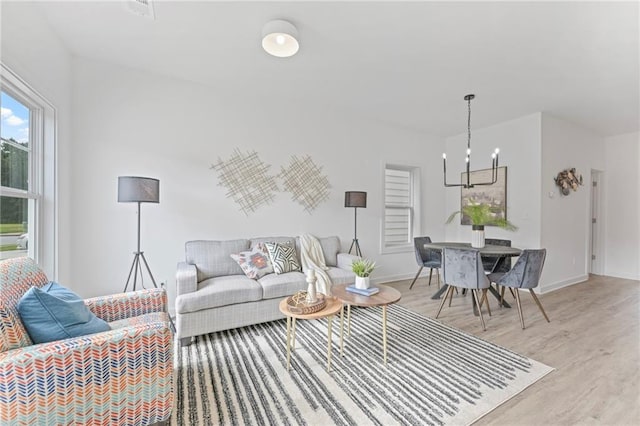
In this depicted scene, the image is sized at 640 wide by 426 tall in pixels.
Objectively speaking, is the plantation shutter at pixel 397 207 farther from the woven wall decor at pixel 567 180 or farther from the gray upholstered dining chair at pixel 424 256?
the woven wall decor at pixel 567 180

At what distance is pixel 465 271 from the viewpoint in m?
2.83

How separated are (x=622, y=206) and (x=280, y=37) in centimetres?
671

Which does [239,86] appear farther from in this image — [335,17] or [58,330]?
[58,330]

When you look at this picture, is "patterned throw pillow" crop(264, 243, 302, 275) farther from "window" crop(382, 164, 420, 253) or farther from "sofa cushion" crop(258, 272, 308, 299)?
"window" crop(382, 164, 420, 253)

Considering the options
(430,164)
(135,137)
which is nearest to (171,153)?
(135,137)

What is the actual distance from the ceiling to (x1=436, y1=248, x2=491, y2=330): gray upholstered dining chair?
1939mm

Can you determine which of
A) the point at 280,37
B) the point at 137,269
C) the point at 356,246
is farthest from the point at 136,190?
the point at 356,246

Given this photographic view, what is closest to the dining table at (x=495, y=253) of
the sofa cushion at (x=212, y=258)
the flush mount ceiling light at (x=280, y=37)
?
the sofa cushion at (x=212, y=258)

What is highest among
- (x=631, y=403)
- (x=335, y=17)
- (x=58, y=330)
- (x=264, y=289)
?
(x=335, y=17)

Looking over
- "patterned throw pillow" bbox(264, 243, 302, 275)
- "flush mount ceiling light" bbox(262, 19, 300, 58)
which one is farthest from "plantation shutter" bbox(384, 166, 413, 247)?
"flush mount ceiling light" bbox(262, 19, 300, 58)

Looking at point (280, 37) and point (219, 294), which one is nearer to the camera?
point (280, 37)

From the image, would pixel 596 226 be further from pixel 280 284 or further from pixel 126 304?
pixel 126 304

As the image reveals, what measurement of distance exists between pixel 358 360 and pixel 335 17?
2.69 meters

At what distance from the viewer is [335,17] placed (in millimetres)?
2039
